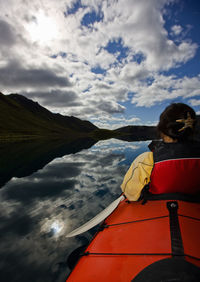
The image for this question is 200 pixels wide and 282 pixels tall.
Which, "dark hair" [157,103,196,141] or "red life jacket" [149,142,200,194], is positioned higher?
"dark hair" [157,103,196,141]

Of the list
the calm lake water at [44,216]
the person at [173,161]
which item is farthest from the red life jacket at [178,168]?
the calm lake water at [44,216]

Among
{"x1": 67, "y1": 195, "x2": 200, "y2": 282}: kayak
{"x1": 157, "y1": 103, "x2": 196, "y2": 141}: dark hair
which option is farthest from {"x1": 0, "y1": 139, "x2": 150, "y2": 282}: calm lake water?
{"x1": 157, "y1": 103, "x2": 196, "y2": 141}: dark hair

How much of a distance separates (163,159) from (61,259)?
4119 mm

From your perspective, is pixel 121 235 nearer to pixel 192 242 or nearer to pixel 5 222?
pixel 192 242

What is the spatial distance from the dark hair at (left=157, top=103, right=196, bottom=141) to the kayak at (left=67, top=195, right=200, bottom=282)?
53.0 inches

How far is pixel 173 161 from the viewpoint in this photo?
296cm

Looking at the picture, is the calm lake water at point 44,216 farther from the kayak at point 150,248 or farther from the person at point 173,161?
the person at point 173,161

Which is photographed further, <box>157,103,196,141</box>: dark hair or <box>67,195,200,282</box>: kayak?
<box>157,103,196,141</box>: dark hair

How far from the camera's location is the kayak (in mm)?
1799

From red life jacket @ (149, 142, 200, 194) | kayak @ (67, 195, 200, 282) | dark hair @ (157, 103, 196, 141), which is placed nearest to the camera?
kayak @ (67, 195, 200, 282)

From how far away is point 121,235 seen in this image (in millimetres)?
3072

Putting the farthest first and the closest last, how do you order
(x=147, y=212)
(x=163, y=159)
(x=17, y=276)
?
(x=17, y=276), (x=147, y=212), (x=163, y=159)

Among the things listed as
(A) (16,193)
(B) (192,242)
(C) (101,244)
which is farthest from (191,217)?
(A) (16,193)

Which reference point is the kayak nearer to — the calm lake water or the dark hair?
the dark hair
